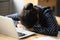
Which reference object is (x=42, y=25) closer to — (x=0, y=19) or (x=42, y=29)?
(x=42, y=29)

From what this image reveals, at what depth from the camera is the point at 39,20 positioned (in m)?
1.86

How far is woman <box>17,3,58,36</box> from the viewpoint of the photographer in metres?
1.71

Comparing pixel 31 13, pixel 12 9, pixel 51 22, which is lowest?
pixel 12 9

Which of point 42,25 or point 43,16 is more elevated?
point 43,16

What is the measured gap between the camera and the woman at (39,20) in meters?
1.71

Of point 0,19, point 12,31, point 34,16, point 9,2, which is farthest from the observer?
point 9,2

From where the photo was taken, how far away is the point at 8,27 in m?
1.47

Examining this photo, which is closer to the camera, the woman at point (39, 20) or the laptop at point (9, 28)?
the laptop at point (9, 28)

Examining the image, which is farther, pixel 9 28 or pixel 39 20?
pixel 39 20

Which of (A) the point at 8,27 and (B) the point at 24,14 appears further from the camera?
(B) the point at 24,14

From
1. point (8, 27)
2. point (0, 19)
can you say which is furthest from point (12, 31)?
point (0, 19)

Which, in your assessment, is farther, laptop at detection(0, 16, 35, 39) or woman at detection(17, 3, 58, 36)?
woman at detection(17, 3, 58, 36)

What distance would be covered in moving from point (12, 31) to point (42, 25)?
1.90 feet

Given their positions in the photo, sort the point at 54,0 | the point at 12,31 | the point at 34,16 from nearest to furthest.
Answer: the point at 12,31
the point at 34,16
the point at 54,0
